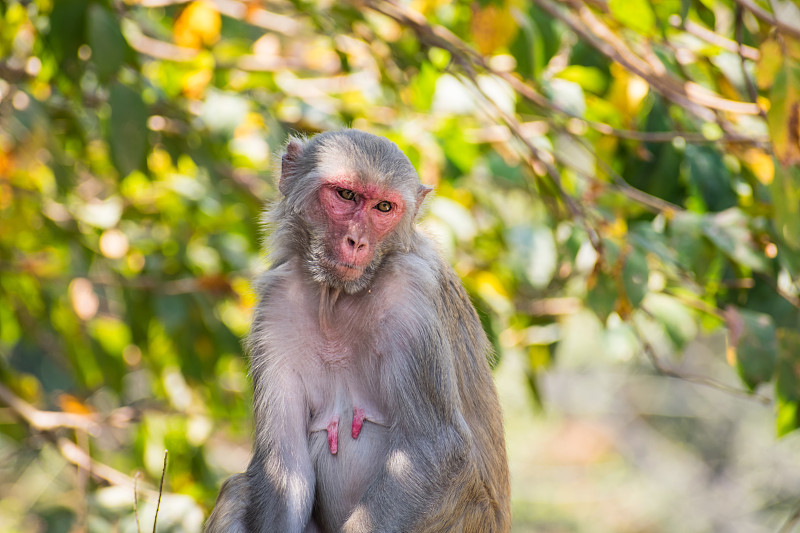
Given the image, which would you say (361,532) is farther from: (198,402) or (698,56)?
(198,402)

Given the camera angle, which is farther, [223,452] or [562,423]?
[562,423]

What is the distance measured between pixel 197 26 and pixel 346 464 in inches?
118

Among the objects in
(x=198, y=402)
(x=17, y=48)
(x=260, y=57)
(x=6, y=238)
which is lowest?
(x=198, y=402)

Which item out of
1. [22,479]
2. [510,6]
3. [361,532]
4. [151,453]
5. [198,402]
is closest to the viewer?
[361,532]

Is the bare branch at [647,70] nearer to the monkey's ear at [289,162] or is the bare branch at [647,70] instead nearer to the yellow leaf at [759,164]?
the yellow leaf at [759,164]

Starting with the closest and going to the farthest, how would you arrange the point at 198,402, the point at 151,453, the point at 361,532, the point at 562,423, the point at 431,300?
the point at 361,532 < the point at 431,300 < the point at 151,453 < the point at 198,402 < the point at 562,423

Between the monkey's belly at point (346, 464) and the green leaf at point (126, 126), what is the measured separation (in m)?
1.63

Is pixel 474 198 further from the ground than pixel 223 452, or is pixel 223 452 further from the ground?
pixel 474 198

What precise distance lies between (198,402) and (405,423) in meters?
3.97

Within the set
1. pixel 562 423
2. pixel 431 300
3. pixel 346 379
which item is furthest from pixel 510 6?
pixel 562 423

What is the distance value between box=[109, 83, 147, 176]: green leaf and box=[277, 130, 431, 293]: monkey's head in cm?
109

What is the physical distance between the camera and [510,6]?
4.53 metres

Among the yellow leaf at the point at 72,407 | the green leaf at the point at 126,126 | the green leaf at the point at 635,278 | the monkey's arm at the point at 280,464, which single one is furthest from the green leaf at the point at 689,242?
the yellow leaf at the point at 72,407

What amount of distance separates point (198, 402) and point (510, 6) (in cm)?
396
